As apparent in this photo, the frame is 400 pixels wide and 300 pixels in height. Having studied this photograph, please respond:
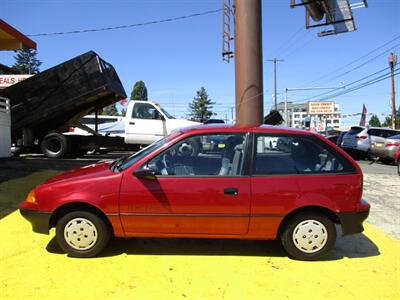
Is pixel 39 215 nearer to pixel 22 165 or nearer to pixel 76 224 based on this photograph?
pixel 76 224

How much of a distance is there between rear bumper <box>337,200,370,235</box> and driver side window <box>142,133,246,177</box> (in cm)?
128

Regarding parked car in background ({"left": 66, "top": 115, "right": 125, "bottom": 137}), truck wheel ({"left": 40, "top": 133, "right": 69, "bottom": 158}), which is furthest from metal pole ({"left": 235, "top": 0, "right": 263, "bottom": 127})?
parked car in background ({"left": 66, "top": 115, "right": 125, "bottom": 137})

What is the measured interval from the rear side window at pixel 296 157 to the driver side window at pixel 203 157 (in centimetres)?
23

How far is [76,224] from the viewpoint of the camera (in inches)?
A: 181

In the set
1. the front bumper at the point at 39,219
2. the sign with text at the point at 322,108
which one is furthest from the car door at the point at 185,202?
the sign with text at the point at 322,108

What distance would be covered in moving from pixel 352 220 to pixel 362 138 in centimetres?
1635

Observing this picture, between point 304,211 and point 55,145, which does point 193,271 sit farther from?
point 55,145

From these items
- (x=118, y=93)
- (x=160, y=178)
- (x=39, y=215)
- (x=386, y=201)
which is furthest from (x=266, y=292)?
(x=118, y=93)

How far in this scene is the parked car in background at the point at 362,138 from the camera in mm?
19391

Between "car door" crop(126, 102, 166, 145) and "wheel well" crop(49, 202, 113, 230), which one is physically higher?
"car door" crop(126, 102, 166, 145)

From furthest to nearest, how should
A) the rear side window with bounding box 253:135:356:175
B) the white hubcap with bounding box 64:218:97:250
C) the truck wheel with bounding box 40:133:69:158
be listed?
the truck wheel with bounding box 40:133:69:158
the rear side window with bounding box 253:135:356:175
the white hubcap with bounding box 64:218:97:250

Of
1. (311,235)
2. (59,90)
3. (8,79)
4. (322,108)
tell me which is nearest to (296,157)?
(311,235)

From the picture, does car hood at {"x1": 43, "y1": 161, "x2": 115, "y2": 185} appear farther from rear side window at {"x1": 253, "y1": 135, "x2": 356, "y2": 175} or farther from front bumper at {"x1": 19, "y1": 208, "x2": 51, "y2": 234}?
rear side window at {"x1": 253, "y1": 135, "x2": 356, "y2": 175}

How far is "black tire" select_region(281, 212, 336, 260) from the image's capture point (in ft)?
15.3
